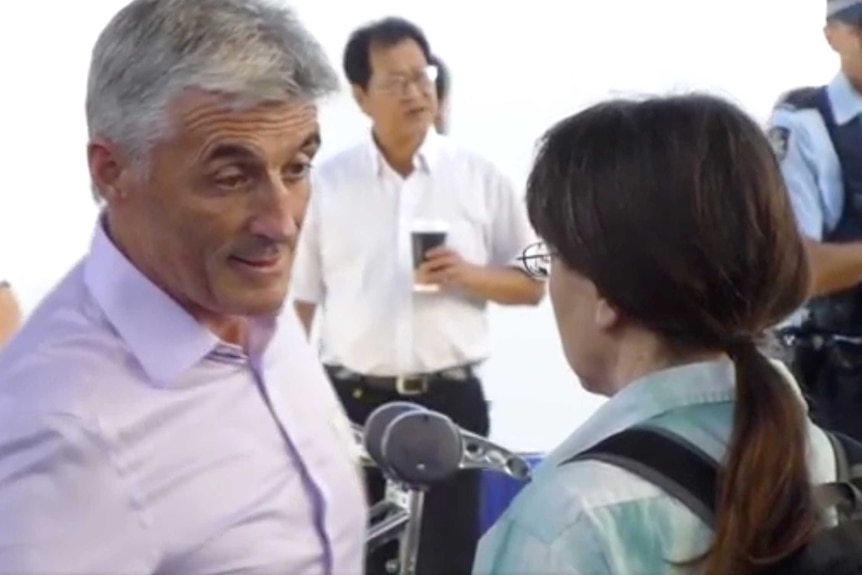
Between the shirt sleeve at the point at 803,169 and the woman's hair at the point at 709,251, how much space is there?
152 cm

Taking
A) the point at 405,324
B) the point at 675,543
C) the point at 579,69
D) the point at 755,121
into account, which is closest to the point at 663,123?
the point at 755,121

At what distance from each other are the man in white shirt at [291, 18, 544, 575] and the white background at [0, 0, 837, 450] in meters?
0.59

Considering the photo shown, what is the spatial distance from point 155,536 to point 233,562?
88 mm

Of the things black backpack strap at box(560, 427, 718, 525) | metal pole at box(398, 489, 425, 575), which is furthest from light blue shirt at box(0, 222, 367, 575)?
metal pole at box(398, 489, 425, 575)

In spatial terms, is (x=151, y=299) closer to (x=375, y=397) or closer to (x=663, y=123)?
(x=663, y=123)

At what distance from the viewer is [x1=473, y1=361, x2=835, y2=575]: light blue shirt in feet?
3.58

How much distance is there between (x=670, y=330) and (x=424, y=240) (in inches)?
85.6

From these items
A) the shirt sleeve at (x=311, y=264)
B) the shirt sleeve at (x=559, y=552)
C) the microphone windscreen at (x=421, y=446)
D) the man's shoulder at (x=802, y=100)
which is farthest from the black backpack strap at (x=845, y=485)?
the shirt sleeve at (x=311, y=264)

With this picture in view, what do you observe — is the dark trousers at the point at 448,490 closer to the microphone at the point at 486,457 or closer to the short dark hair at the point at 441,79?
the short dark hair at the point at 441,79

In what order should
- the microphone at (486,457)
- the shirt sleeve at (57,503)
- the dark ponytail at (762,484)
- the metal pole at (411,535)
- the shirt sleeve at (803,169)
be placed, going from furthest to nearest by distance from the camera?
the shirt sleeve at (803,169)
the metal pole at (411,535)
the microphone at (486,457)
the shirt sleeve at (57,503)
the dark ponytail at (762,484)

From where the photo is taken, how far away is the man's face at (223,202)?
4.24ft

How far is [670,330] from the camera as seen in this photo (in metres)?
1.16

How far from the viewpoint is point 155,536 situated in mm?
1271

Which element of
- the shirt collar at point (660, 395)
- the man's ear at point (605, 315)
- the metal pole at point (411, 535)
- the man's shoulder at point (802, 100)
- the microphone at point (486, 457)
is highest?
the man's ear at point (605, 315)
